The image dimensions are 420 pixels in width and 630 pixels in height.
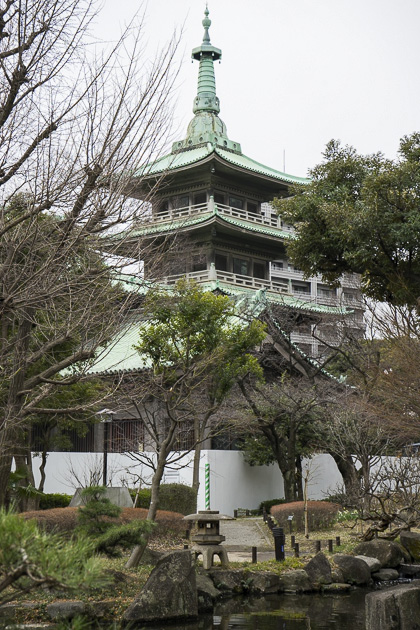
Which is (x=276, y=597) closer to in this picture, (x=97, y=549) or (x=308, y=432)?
(x=97, y=549)

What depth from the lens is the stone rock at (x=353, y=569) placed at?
12648 millimetres

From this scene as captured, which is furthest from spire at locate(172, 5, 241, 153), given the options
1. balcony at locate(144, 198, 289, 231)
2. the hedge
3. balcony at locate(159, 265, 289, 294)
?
the hedge

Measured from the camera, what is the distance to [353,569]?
499 inches

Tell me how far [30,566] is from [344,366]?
2433cm

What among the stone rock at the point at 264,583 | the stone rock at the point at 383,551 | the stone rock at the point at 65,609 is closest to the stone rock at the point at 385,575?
the stone rock at the point at 383,551

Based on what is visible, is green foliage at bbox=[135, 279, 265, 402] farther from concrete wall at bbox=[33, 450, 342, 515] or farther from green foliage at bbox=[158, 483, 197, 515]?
concrete wall at bbox=[33, 450, 342, 515]

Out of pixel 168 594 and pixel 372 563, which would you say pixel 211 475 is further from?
pixel 168 594

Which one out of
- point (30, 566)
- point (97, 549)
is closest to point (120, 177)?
point (30, 566)

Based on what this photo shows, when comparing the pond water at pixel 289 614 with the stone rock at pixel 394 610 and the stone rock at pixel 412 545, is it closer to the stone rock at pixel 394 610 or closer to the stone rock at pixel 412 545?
the stone rock at pixel 394 610

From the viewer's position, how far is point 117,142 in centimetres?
689

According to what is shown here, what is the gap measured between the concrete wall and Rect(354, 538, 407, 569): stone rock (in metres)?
7.54

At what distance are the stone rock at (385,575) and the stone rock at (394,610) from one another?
217 inches

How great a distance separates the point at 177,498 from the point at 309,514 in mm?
3319

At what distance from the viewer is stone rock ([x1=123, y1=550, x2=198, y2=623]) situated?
9.37m
